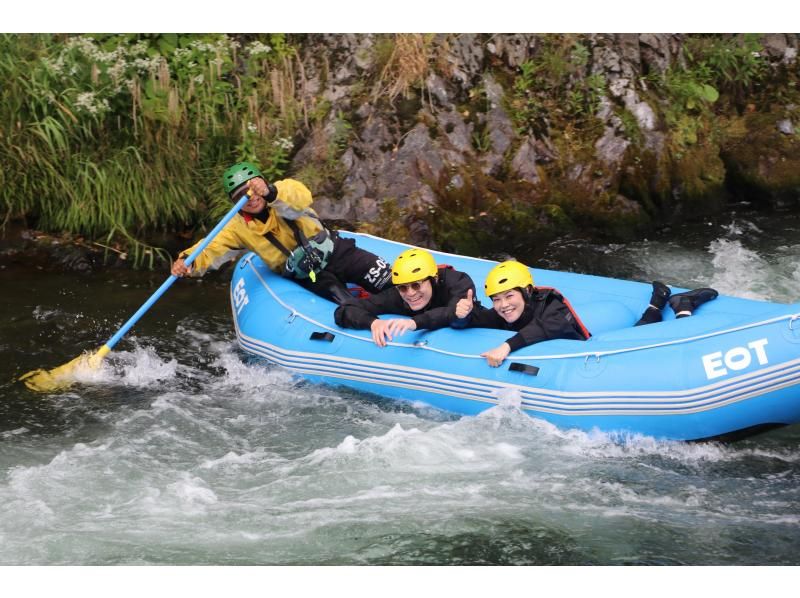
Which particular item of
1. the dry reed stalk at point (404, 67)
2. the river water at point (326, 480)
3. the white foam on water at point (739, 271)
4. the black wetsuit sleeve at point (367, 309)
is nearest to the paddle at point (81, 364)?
the river water at point (326, 480)

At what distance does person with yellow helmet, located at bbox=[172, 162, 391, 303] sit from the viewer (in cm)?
670

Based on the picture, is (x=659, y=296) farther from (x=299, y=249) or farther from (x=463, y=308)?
(x=299, y=249)

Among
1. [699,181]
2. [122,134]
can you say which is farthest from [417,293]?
[699,181]

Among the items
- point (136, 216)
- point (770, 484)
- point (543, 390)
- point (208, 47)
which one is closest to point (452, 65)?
point (208, 47)

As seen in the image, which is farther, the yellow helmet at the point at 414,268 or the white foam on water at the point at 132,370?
the white foam on water at the point at 132,370

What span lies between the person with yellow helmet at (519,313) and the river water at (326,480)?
14.9 inches

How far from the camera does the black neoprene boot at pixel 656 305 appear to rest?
6059mm

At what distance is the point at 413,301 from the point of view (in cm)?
616

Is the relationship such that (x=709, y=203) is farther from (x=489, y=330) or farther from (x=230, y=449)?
(x=230, y=449)

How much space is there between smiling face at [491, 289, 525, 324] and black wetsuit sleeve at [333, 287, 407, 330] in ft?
2.24

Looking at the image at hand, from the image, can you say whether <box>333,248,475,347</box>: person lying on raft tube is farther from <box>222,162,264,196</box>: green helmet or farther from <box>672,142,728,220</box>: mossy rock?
<box>672,142,728,220</box>: mossy rock

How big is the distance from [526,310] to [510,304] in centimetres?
13

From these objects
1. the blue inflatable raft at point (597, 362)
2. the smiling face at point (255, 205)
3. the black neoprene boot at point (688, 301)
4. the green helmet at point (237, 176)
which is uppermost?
the green helmet at point (237, 176)

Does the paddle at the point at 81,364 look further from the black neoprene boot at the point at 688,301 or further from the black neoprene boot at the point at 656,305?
the black neoprene boot at the point at 688,301
